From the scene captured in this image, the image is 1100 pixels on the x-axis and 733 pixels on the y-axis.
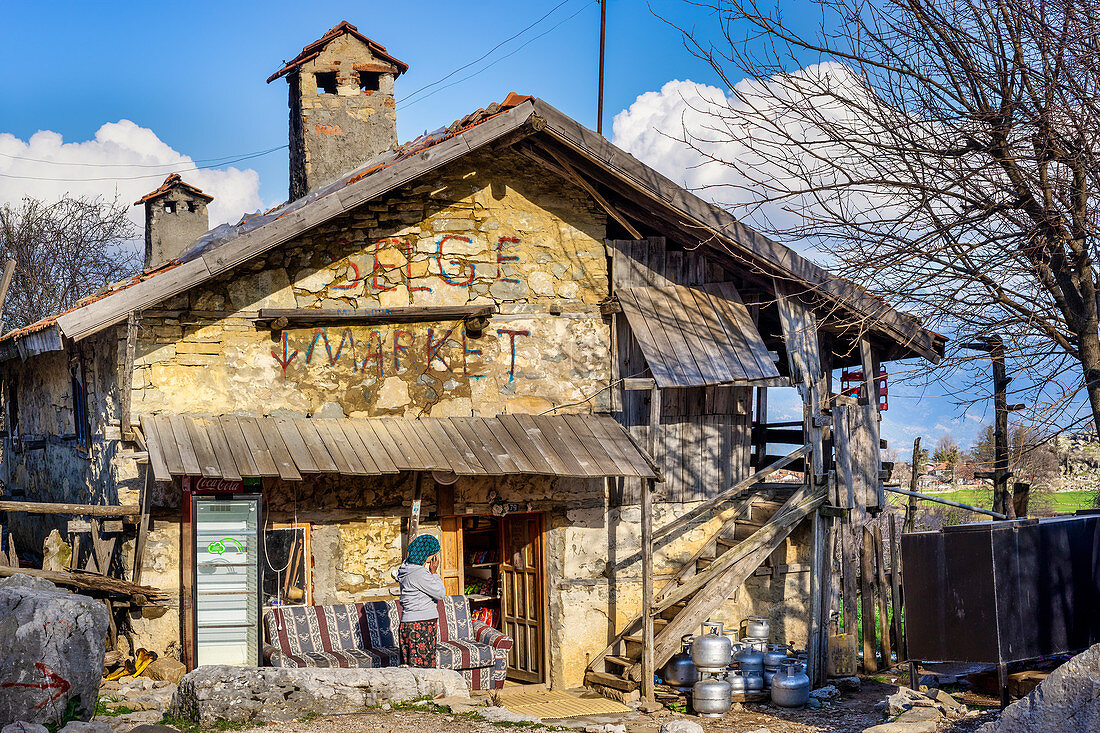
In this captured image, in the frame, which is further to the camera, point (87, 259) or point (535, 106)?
point (87, 259)

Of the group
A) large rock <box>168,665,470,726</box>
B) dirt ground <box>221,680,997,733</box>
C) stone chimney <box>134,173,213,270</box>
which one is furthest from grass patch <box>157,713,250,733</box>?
stone chimney <box>134,173,213,270</box>

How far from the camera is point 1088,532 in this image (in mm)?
7660

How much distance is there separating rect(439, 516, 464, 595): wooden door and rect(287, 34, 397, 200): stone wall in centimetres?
599

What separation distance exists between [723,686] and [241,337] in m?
5.81

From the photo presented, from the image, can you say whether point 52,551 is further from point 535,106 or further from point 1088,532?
point 1088,532

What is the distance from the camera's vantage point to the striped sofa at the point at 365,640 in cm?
917

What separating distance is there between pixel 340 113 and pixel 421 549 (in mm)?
7828

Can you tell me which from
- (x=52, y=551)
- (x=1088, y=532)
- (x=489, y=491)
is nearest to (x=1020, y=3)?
(x=1088, y=532)

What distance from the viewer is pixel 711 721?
972cm

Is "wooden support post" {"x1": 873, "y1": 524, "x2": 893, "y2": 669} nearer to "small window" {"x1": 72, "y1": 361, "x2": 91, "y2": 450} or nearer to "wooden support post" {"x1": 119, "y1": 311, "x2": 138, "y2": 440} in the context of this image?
"wooden support post" {"x1": 119, "y1": 311, "x2": 138, "y2": 440}

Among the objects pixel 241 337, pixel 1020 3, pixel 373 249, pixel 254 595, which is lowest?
pixel 254 595

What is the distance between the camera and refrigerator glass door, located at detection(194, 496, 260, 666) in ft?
29.1

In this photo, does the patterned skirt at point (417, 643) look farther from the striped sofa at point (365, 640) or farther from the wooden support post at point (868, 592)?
the wooden support post at point (868, 592)

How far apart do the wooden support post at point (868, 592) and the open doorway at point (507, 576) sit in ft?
13.2
